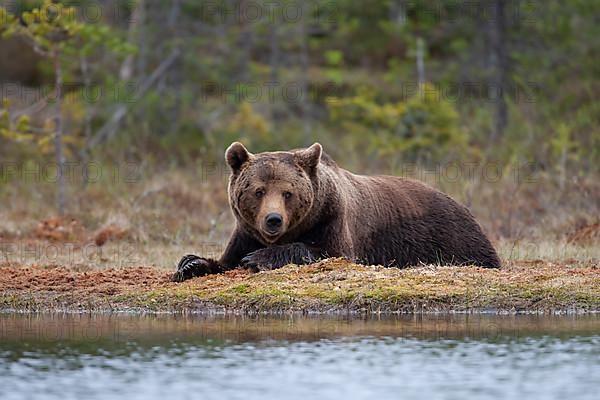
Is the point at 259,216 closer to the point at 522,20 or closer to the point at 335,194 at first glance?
the point at 335,194

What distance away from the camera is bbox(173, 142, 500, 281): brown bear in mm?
11227

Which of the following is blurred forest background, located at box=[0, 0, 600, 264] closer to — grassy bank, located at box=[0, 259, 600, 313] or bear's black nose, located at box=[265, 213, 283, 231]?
grassy bank, located at box=[0, 259, 600, 313]

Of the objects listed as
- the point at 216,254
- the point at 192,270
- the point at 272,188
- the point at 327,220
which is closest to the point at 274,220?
the point at 272,188

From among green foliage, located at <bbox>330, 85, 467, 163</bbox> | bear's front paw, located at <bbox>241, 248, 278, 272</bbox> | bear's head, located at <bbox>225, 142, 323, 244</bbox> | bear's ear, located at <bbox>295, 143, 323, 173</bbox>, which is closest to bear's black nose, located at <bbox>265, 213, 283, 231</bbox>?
bear's head, located at <bbox>225, 142, 323, 244</bbox>

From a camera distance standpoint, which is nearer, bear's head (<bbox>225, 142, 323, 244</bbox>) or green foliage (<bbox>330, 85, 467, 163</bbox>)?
bear's head (<bbox>225, 142, 323, 244</bbox>)

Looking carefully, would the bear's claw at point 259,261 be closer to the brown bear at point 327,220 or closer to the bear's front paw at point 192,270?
the brown bear at point 327,220

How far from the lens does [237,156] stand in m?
11.5

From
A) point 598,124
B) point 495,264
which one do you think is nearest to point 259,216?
point 495,264

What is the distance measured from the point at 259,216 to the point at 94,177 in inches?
418

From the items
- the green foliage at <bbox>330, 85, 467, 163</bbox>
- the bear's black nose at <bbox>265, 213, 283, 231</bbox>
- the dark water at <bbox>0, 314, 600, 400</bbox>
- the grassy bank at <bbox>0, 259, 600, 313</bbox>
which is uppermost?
the green foliage at <bbox>330, 85, 467, 163</bbox>

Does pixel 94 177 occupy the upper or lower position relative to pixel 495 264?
upper

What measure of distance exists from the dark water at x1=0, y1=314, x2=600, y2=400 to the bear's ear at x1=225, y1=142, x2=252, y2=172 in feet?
6.09

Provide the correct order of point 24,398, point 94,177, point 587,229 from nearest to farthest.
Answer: point 24,398, point 587,229, point 94,177

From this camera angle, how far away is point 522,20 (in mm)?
28547
